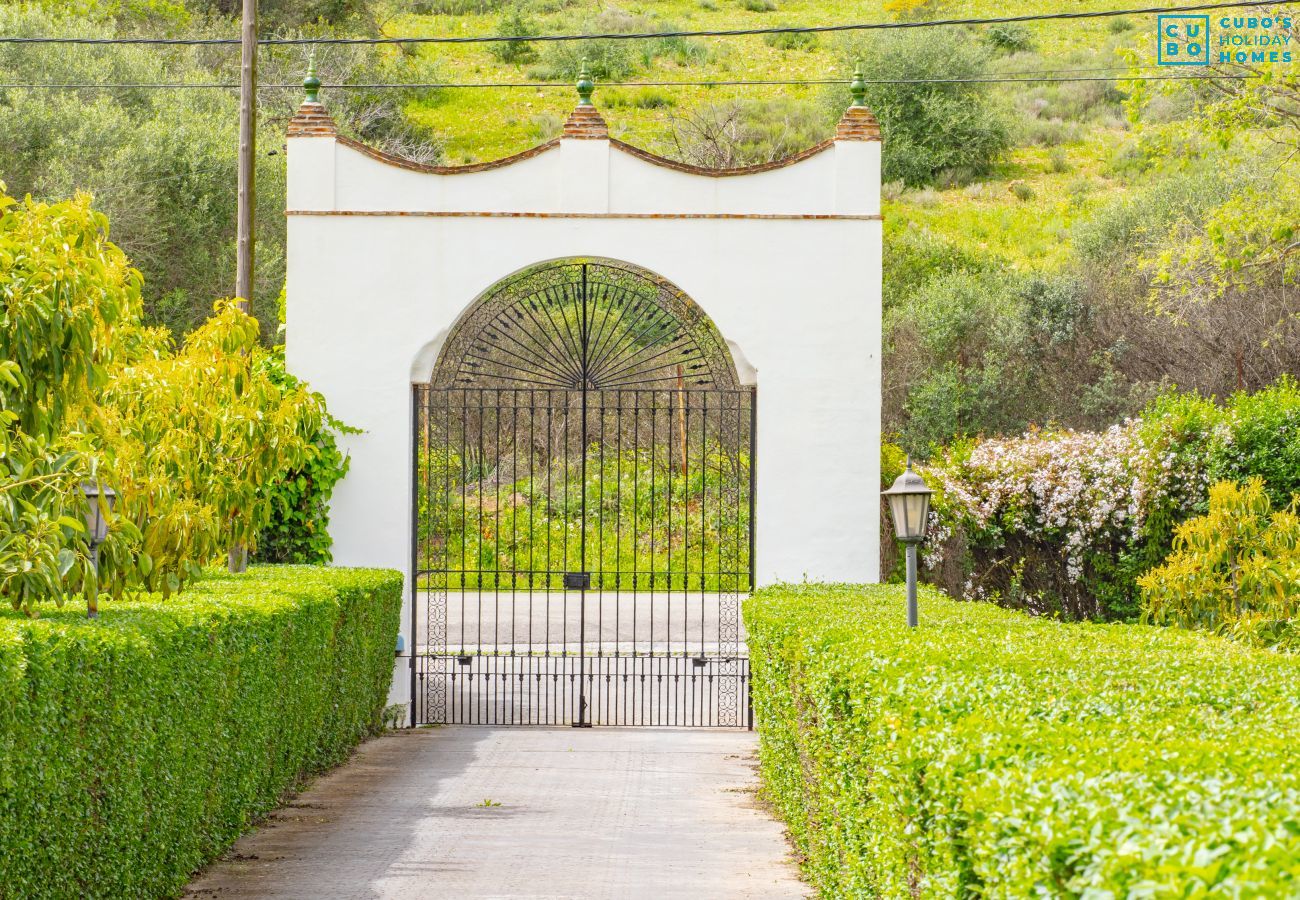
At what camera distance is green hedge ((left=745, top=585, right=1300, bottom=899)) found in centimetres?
233

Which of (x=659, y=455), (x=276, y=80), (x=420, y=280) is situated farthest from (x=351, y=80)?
(x=420, y=280)

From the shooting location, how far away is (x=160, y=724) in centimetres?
605

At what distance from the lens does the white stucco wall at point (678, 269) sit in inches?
451

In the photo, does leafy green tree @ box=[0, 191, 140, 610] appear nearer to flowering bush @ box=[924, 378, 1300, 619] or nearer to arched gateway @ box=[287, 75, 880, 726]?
arched gateway @ box=[287, 75, 880, 726]

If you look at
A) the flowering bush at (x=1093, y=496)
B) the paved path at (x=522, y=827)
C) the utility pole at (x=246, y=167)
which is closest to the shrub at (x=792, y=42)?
the flowering bush at (x=1093, y=496)

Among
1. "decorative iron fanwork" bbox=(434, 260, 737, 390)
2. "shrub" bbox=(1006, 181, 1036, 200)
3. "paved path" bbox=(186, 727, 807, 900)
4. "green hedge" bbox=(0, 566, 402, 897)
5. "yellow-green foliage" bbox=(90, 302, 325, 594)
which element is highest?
"shrub" bbox=(1006, 181, 1036, 200)

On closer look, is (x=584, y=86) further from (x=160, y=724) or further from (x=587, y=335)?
(x=160, y=724)

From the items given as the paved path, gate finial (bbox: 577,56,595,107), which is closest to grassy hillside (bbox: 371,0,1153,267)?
gate finial (bbox: 577,56,595,107)

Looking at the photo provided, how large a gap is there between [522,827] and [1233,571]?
6164mm

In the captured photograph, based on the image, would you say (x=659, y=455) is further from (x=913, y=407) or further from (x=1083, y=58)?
(x=1083, y=58)

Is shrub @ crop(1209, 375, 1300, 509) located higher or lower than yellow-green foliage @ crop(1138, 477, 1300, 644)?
higher

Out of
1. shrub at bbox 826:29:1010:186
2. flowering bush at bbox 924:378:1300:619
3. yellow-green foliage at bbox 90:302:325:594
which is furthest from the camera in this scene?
shrub at bbox 826:29:1010:186

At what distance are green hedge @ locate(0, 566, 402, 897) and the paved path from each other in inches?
13.7

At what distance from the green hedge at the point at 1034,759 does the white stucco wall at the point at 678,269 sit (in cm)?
380
